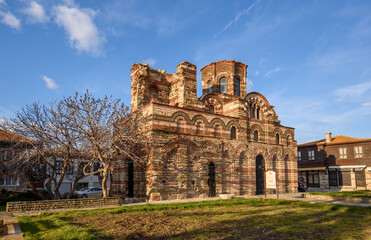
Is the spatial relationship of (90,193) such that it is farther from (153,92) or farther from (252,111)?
(252,111)

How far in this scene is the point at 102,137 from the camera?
606 inches

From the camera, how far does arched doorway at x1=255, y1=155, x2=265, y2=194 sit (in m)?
23.2

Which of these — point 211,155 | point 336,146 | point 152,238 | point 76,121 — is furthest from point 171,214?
point 336,146

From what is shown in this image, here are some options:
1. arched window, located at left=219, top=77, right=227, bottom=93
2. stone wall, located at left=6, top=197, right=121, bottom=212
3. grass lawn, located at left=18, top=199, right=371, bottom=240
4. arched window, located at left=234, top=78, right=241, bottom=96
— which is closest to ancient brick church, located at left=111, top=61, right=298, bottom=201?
arched window, located at left=219, top=77, right=227, bottom=93

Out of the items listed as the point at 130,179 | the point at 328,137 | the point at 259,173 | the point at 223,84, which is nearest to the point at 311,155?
the point at 328,137

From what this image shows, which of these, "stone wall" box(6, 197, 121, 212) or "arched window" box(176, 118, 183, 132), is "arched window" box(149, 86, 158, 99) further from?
"stone wall" box(6, 197, 121, 212)

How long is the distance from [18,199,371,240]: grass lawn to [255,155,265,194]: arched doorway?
34.4 feet

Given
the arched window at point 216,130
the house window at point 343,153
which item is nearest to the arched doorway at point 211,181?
the arched window at point 216,130

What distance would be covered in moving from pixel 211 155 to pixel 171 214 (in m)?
9.37

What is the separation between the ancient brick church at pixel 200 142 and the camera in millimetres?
18203

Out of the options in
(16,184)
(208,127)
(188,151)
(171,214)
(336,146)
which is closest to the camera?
(171,214)

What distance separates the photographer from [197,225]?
9023 mm

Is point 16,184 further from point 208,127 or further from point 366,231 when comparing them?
point 366,231

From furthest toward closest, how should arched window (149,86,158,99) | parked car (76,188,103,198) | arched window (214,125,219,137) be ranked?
parked car (76,188,103,198) → arched window (149,86,158,99) → arched window (214,125,219,137)
